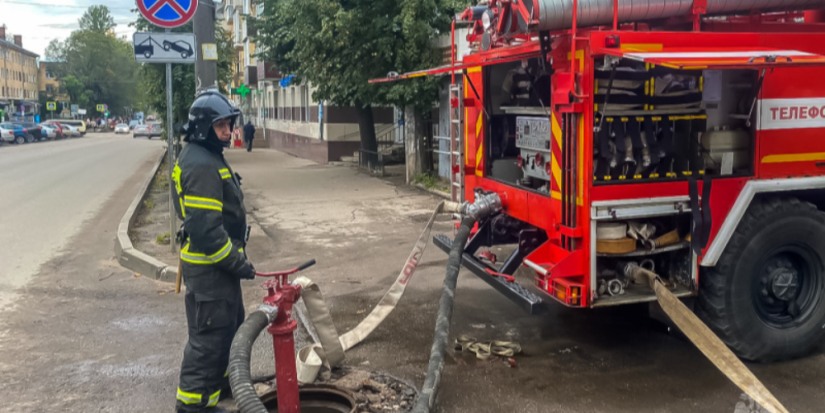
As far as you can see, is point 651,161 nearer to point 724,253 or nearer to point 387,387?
point 724,253

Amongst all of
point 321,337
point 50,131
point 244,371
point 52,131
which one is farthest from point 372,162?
point 52,131

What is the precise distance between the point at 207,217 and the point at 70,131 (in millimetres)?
60932

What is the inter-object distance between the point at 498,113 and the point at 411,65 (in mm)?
8889

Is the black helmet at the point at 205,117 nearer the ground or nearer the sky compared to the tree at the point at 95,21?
nearer the ground

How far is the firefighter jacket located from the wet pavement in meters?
1.07

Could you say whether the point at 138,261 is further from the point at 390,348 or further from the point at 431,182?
the point at 431,182

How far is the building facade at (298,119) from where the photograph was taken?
23.9 m

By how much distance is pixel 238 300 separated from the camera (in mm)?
4508

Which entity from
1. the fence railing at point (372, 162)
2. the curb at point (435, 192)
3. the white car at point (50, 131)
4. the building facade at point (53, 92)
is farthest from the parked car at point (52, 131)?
the curb at point (435, 192)

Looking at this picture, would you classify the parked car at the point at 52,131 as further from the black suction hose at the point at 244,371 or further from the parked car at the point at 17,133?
the black suction hose at the point at 244,371

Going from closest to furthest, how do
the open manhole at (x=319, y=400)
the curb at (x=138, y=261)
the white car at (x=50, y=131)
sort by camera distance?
the open manhole at (x=319, y=400)
the curb at (x=138, y=261)
the white car at (x=50, y=131)

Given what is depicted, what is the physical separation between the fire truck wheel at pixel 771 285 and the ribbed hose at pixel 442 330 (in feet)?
5.84

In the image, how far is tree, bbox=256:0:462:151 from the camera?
14.6 meters

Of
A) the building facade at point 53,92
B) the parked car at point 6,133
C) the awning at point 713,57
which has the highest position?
the building facade at point 53,92
